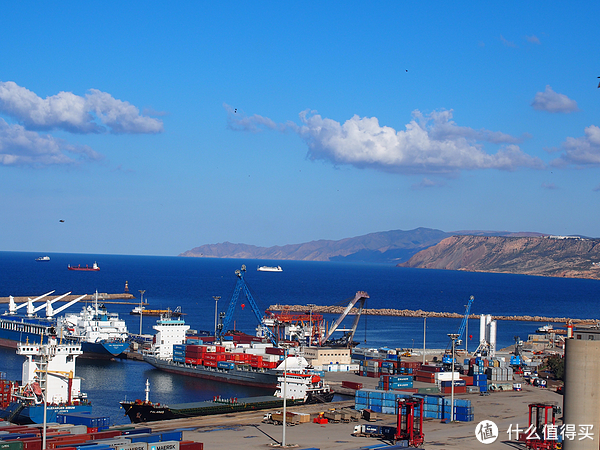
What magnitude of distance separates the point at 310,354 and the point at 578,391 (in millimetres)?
44539

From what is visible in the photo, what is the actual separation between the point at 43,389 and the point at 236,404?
11371 mm

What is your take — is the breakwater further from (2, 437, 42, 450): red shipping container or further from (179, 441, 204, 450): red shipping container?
(2, 437, 42, 450): red shipping container

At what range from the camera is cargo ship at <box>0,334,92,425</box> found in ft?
122

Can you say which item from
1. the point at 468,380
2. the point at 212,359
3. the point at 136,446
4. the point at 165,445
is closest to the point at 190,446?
the point at 165,445

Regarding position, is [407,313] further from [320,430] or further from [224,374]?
[320,430]

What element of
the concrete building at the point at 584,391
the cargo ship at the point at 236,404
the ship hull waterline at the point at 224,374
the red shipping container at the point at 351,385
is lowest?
the ship hull waterline at the point at 224,374

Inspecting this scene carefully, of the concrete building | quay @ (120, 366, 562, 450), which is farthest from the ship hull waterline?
the concrete building

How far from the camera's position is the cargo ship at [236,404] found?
133ft

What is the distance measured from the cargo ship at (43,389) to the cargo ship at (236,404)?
9.85 feet

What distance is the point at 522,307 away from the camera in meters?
148

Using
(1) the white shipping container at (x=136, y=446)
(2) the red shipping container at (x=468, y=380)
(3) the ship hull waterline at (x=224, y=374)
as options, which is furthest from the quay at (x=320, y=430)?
(3) the ship hull waterline at (x=224, y=374)

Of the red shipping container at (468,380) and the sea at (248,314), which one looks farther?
the sea at (248,314)

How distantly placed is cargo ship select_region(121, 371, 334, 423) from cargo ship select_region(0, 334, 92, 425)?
Result: 3003mm

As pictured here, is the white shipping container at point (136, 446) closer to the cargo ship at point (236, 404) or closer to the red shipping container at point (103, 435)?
the red shipping container at point (103, 435)
